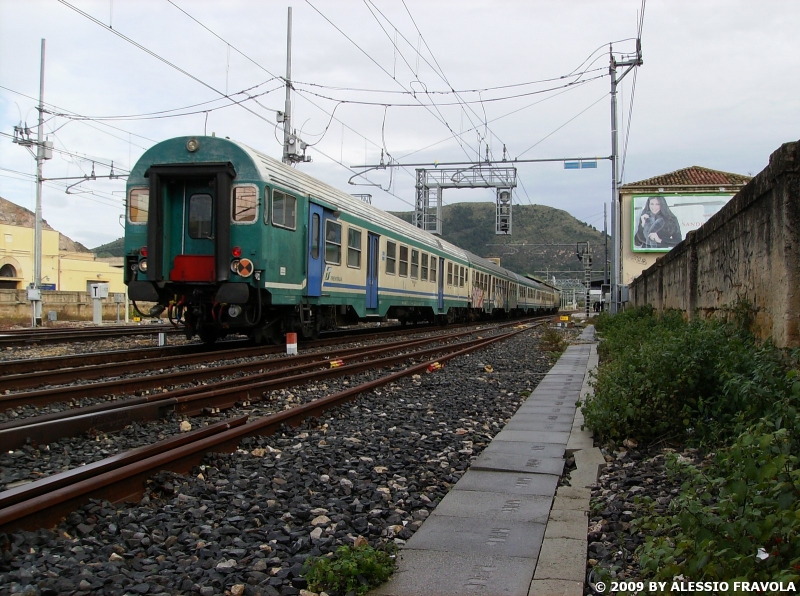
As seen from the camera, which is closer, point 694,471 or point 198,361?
point 694,471

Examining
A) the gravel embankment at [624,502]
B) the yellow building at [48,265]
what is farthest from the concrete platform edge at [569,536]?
the yellow building at [48,265]

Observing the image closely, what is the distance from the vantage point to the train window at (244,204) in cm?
1097

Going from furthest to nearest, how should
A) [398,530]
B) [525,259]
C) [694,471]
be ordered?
[525,259] → [398,530] → [694,471]

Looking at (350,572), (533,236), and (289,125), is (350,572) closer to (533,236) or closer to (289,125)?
(289,125)

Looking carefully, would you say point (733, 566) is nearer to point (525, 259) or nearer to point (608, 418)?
point (608, 418)

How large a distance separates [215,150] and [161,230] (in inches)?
64.0

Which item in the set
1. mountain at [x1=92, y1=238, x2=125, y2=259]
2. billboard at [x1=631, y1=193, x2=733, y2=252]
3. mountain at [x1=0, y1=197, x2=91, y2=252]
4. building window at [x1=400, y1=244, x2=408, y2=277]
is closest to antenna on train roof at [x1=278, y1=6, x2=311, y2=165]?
building window at [x1=400, y1=244, x2=408, y2=277]

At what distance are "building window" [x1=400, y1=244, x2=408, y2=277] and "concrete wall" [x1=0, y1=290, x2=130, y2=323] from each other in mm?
14507

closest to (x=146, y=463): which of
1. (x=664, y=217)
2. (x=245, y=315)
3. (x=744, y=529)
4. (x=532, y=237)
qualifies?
(x=744, y=529)

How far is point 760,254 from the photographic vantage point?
17.8 feet

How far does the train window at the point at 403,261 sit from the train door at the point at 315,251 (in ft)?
18.4

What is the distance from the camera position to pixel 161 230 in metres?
11.0

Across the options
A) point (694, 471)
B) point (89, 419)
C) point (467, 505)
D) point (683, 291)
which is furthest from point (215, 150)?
point (694, 471)

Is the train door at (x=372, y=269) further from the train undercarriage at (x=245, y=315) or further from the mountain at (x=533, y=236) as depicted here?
the mountain at (x=533, y=236)
